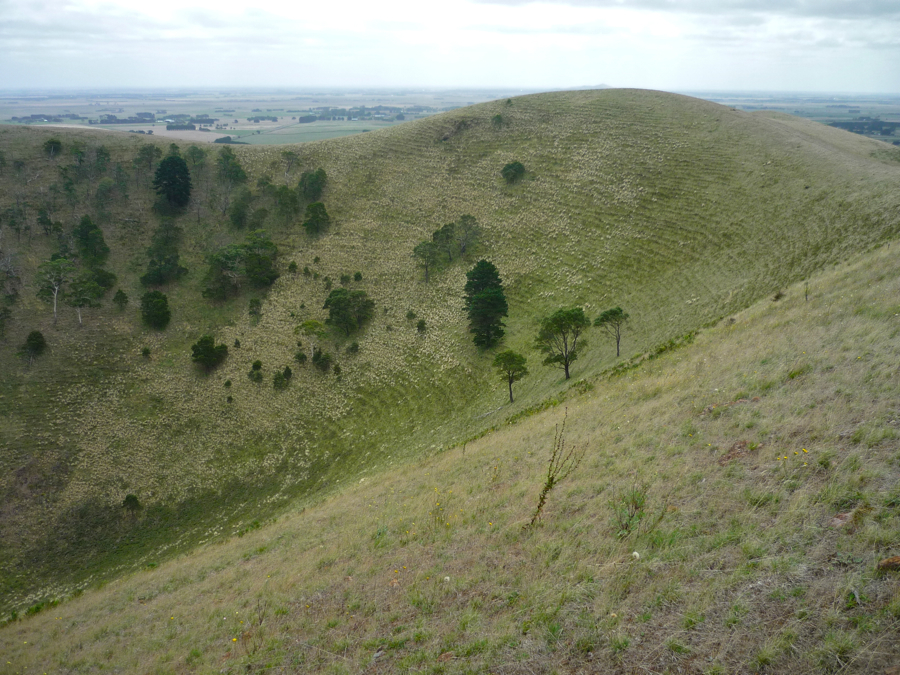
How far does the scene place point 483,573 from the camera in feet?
32.2

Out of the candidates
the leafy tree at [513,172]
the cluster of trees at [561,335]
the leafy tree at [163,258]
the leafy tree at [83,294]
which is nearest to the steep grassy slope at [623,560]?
the cluster of trees at [561,335]

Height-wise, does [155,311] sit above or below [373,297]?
below

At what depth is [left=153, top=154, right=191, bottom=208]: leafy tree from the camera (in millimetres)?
66375

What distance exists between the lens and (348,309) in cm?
4925

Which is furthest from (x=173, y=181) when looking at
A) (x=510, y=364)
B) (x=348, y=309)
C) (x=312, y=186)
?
(x=510, y=364)

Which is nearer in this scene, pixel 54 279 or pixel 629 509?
pixel 629 509

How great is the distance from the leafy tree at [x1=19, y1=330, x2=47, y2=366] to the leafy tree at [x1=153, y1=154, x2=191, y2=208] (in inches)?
1133

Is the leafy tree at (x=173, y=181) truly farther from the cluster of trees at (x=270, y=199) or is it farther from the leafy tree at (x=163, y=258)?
the cluster of trees at (x=270, y=199)

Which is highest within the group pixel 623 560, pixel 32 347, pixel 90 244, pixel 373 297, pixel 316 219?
pixel 316 219

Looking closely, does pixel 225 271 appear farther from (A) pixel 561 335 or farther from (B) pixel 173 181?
(A) pixel 561 335

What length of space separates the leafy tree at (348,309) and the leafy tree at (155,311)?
19.7 metres

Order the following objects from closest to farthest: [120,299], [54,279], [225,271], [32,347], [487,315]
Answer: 1. [487,315]
2. [32,347]
3. [54,279]
4. [120,299]
5. [225,271]

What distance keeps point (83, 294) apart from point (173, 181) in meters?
23.8

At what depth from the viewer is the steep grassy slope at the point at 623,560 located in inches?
256
